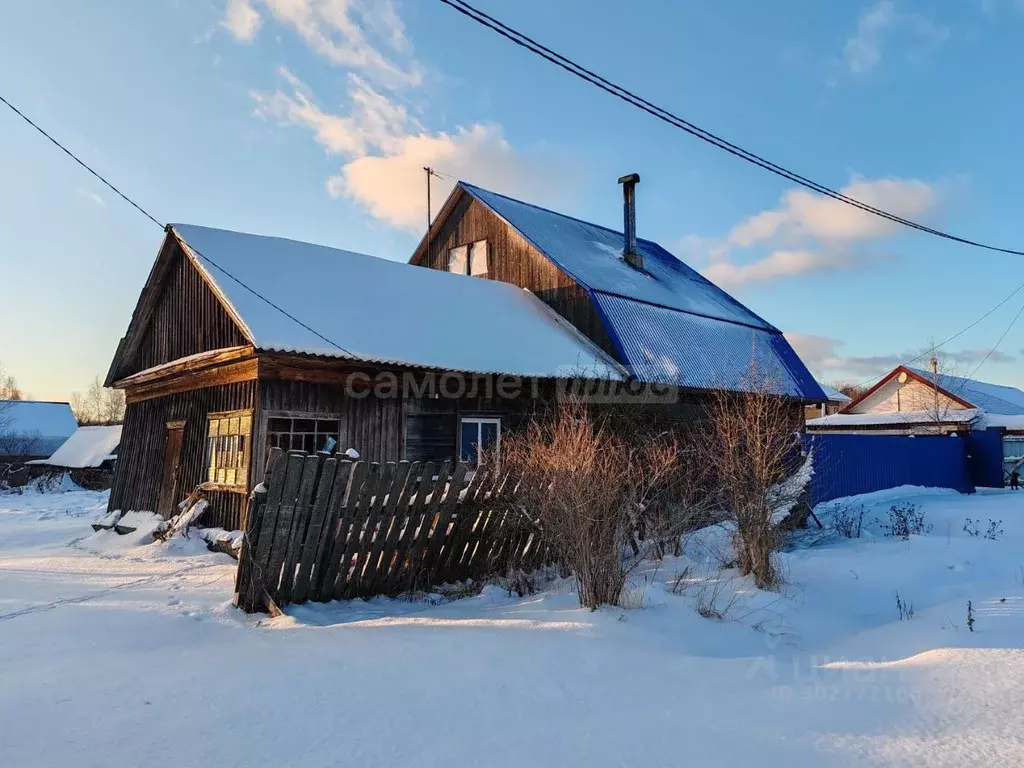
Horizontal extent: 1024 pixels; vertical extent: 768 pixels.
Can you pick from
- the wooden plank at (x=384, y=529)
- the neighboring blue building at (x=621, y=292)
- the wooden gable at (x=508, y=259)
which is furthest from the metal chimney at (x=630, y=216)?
the wooden plank at (x=384, y=529)

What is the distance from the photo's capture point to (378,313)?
11.9m

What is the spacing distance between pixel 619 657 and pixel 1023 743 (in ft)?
7.38

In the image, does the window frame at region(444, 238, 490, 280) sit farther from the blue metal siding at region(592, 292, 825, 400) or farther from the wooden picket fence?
the wooden picket fence

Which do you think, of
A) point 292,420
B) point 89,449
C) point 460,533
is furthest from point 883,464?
point 89,449

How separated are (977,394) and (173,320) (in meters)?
38.3

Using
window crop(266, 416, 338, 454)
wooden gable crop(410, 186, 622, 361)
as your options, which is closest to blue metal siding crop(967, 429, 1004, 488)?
wooden gable crop(410, 186, 622, 361)

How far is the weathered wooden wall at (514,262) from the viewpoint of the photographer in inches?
593

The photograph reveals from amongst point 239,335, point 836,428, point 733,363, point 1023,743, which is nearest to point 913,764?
point 1023,743

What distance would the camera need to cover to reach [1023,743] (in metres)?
3.43

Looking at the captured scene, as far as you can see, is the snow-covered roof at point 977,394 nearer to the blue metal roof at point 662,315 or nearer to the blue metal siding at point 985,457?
the blue metal siding at point 985,457

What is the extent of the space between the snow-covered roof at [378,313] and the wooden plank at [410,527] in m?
3.65

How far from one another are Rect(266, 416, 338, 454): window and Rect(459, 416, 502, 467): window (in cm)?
247

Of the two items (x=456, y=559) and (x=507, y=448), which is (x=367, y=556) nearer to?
(x=456, y=559)

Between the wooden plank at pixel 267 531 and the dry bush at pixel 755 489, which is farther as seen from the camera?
the dry bush at pixel 755 489
